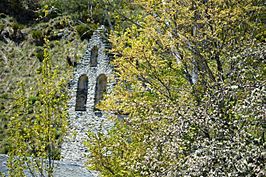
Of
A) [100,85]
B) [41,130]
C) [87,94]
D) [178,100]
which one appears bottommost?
[41,130]

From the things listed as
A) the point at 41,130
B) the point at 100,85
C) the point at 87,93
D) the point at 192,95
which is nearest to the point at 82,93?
the point at 87,93

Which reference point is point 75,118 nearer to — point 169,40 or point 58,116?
point 169,40

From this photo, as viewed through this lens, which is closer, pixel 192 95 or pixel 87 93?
pixel 192 95

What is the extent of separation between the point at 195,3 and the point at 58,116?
3.32 metres

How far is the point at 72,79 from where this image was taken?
44.3 feet

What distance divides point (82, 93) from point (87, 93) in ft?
1.15

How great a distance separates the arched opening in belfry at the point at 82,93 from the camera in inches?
518

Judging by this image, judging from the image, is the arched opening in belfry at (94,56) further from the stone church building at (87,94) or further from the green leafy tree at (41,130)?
the green leafy tree at (41,130)

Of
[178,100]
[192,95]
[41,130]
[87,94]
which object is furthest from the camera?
[87,94]

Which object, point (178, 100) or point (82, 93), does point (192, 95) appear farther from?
point (82, 93)

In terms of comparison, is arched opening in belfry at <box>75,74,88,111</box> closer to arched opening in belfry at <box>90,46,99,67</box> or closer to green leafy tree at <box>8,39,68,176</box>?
arched opening in belfry at <box>90,46,99,67</box>

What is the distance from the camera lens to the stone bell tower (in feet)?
41.2

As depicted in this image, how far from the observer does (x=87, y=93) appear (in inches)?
516

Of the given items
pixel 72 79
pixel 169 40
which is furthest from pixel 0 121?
pixel 169 40
